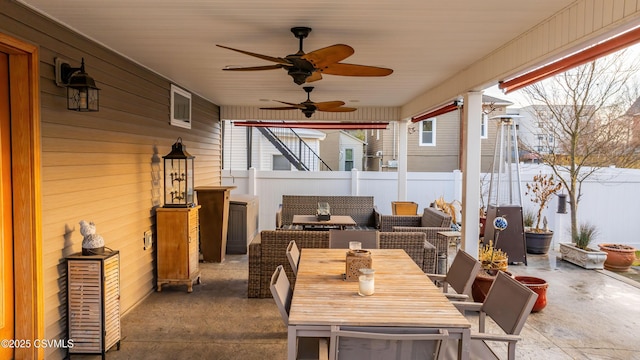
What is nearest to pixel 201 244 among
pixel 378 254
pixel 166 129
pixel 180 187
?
pixel 180 187

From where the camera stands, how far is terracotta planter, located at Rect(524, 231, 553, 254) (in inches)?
274

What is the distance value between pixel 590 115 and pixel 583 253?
8.12 ft

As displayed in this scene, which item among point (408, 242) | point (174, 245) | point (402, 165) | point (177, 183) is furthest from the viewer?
point (402, 165)

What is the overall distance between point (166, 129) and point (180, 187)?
81cm

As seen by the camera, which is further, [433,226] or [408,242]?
[433,226]

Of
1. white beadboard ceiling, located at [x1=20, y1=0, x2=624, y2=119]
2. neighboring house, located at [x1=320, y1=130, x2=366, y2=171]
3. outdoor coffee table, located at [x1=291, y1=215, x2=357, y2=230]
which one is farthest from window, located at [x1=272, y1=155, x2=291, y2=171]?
white beadboard ceiling, located at [x1=20, y1=0, x2=624, y2=119]

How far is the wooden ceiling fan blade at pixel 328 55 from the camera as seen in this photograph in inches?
105

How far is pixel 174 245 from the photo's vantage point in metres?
4.88

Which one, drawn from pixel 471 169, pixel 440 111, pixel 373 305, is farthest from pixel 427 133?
pixel 373 305

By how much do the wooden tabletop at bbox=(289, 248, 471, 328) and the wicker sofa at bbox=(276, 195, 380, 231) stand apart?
470 cm

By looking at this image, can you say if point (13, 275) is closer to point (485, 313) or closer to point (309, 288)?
point (309, 288)

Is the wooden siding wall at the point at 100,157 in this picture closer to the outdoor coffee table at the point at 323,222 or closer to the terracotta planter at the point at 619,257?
the outdoor coffee table at the point at 323,222

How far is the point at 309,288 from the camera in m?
2.60

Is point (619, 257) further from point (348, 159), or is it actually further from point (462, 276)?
point (348, 159)
